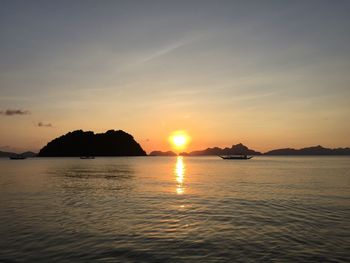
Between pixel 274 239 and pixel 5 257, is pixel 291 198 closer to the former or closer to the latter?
pixel 274 239

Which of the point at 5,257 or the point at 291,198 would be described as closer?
the point at 5,257

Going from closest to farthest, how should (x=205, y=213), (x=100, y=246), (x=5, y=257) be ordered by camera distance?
(x=5, y=257) → (x=100, y=246) → (x=205, y=213)

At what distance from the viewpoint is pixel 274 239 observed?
71.9 feet

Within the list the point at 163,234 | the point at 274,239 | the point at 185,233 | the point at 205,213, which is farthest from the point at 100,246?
the point at 205,213

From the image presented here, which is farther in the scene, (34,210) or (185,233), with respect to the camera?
(34,210)

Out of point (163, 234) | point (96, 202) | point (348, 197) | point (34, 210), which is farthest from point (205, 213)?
point (348, 197)

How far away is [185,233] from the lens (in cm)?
2381

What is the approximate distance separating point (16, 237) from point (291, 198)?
116 feet

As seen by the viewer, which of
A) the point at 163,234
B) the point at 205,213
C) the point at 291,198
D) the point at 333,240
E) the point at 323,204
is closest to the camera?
the point at 333,240

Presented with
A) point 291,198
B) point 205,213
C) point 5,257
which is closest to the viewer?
point 5,257

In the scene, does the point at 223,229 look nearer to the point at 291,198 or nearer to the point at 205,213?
the point at 205,213

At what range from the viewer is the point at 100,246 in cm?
2028

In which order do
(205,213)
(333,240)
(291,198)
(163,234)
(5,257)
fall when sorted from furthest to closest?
(291,198), (205,213), (163,234), (333,240), (5,257)

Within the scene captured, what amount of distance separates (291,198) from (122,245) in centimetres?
3079
